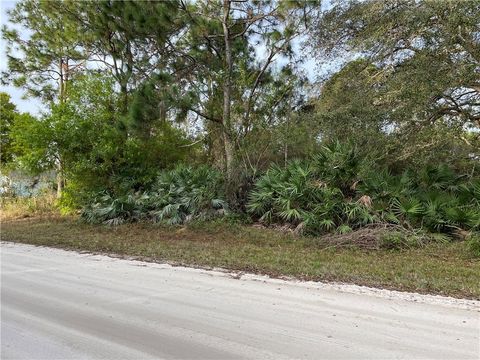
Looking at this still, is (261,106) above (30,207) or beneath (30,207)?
above

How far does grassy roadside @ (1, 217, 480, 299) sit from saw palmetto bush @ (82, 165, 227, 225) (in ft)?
2.20

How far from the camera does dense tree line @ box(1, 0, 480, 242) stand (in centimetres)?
1009

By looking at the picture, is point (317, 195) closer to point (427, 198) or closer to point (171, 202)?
point (427, 198)

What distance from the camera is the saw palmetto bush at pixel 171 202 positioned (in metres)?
13.4

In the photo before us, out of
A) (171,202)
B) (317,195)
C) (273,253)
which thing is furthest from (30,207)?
(273,253)

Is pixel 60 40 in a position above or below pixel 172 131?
above

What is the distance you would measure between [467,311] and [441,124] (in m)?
6.50

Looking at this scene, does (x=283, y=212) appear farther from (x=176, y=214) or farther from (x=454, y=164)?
(x=454, y=164)

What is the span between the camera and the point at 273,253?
8.81m

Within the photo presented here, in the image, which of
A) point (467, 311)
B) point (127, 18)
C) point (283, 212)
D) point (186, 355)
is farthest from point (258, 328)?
point (127, 18)

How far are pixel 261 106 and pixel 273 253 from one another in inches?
337

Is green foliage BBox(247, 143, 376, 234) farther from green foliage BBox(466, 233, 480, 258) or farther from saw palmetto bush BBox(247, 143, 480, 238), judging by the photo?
green foliage BBox(466, 233, 480, 258)

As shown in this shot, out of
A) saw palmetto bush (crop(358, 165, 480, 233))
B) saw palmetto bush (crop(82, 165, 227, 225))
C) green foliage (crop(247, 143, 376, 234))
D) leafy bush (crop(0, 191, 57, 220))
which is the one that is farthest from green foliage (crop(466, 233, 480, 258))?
leafy bush (crop(0, 191, 57, 220))

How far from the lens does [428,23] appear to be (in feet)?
32.3
